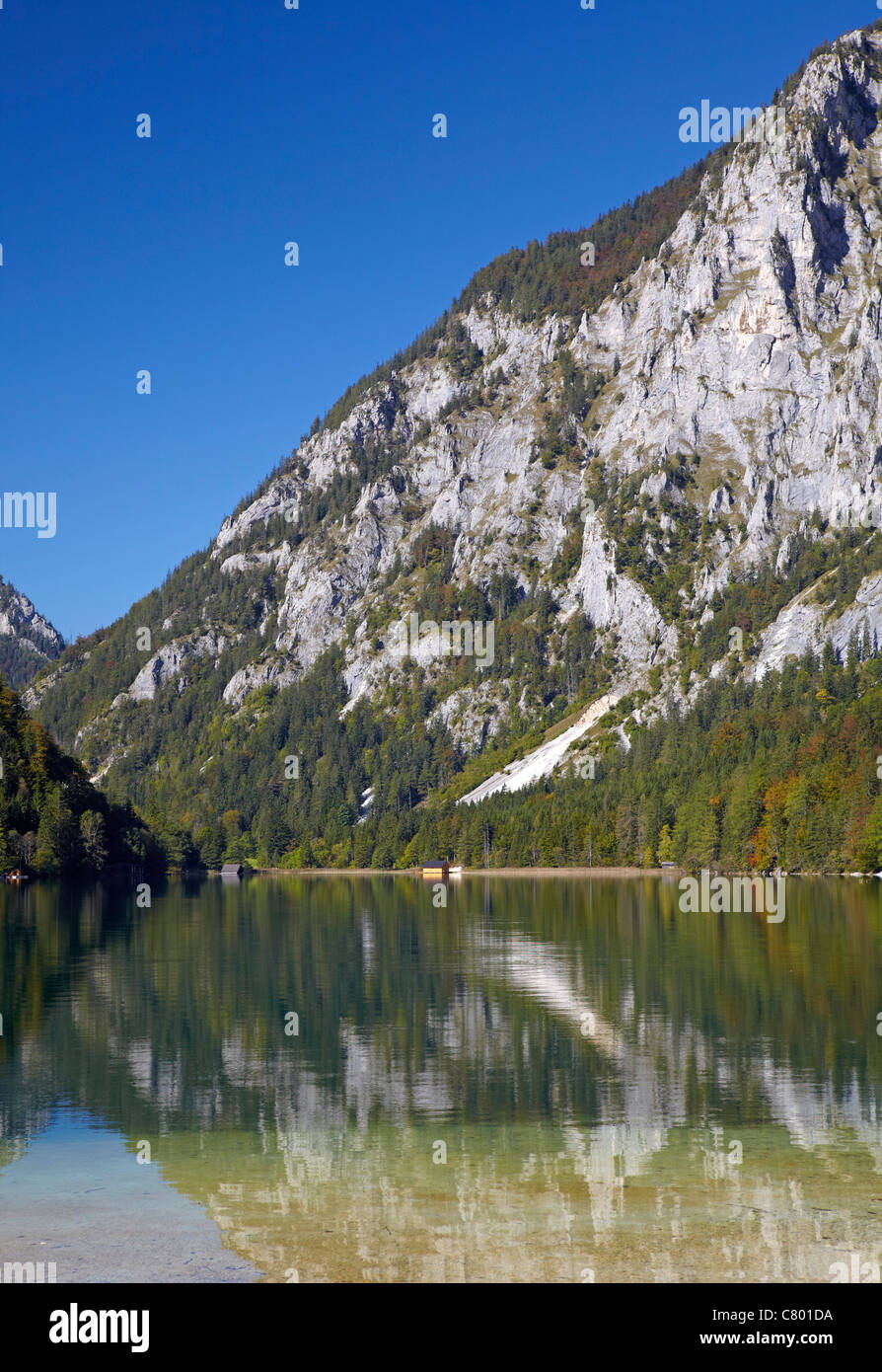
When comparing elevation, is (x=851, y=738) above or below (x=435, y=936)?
above

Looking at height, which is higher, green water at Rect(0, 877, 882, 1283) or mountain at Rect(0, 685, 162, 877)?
mountain at Rect(0, 685, 162, 877)

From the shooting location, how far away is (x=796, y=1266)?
60.2 ft

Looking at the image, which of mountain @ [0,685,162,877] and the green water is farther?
mountain @ [0,685,162,877]

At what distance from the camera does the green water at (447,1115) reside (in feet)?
63.9

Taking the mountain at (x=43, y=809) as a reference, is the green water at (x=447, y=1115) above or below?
below

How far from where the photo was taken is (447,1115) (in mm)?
28812

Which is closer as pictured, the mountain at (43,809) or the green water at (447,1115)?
the green water at (447,1115)

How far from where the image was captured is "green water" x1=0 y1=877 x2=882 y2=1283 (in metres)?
19.5

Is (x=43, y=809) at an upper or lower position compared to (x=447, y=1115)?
upper

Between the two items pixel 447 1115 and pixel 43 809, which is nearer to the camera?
pixel 447 1115
